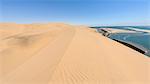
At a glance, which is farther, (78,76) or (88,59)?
(88,59)

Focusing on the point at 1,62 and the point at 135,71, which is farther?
the point at 1,62

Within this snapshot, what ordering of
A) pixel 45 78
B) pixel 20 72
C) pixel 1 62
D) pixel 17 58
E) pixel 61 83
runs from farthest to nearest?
pixel 17 58, pixel 1 62, pixel 20 72, pixel 45 78, pixel 61 83

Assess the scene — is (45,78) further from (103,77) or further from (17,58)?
(17,58)

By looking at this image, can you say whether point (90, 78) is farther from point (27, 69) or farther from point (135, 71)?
point (27, 69)

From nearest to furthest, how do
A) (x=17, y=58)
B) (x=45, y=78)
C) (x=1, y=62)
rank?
(x=45, y=78) < (x=1, y=62) < (x=17, y=58)

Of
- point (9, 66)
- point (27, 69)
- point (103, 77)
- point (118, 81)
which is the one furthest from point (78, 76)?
point (9, 66)

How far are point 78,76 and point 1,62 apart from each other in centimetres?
706

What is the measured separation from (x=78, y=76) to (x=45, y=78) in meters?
1.46

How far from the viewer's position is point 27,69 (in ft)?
33.6

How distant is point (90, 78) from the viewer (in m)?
8.35

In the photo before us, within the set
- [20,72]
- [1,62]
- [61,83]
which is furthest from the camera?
[1,62]

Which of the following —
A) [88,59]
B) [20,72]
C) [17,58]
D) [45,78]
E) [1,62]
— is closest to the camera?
[45,78]

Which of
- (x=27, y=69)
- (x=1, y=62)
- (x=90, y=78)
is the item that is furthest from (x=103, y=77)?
(x=1, y=62)

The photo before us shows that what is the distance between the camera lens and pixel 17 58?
14359 millimetres
